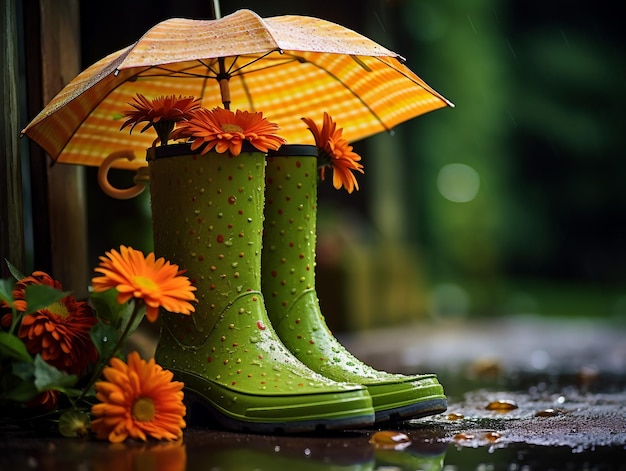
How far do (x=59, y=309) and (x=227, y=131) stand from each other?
450 millimetres

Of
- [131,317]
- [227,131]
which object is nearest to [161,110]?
[227,131]

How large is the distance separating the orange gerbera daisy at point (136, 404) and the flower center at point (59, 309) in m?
0.19

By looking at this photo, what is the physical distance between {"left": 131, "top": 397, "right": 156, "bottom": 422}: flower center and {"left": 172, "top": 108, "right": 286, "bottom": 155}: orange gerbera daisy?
47cm

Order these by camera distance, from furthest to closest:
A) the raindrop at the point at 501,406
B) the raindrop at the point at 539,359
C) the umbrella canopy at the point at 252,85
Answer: the raindrop at the point at 539,359
the raindrop at the point at 501,406
the umbrella canopy at the point at 252,85

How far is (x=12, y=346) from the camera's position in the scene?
5.51 feet

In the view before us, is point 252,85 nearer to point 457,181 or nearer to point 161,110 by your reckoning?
point 161,110

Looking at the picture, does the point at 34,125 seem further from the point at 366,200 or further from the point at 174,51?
the point at 366,200

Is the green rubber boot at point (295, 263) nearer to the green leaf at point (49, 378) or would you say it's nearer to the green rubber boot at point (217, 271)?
the green rubber boot at point (217, 271)

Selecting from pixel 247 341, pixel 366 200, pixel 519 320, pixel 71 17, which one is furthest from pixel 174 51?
pixel 519 320

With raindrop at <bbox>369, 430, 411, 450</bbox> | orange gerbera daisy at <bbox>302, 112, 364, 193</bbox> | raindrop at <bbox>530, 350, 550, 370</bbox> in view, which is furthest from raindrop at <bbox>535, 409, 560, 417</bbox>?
raindrop at <bbox>530, 350, 550, 370</bbox>

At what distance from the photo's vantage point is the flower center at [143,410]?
5.46 feet

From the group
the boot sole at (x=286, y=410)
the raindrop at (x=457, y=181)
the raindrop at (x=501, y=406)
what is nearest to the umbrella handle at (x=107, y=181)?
the boot sole at (x=286, y=410)

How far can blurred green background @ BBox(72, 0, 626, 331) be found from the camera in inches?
243

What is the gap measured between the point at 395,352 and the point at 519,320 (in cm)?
460
